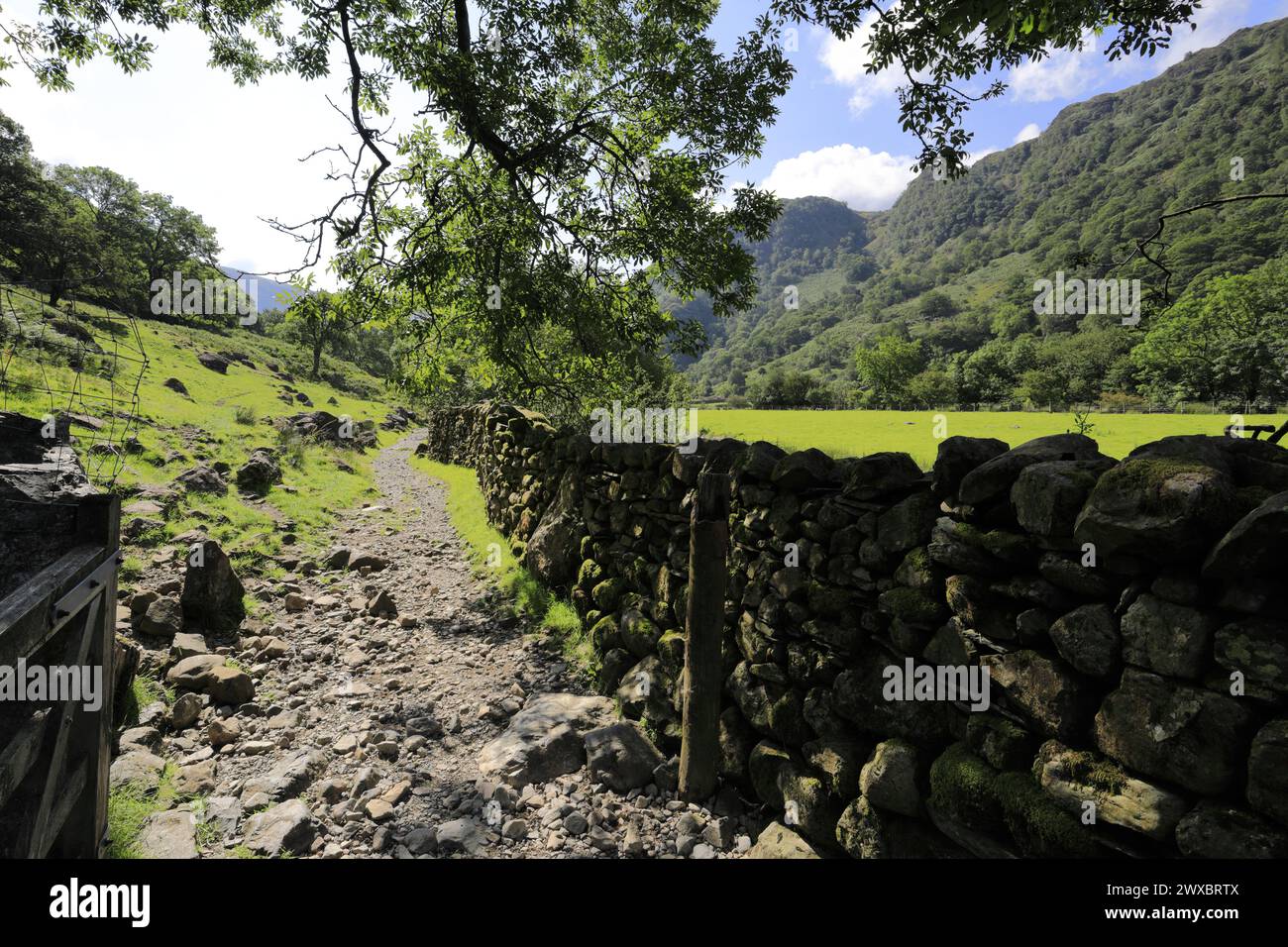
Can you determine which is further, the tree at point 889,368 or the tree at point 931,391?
the tree at point 889,368

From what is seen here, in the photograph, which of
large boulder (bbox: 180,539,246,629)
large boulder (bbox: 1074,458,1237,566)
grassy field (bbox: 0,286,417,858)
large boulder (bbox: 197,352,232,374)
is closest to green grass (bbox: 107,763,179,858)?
grassy field (bbox: 0,286,417,858)

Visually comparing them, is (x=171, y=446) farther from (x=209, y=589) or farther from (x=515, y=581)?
(x=515, y=581)

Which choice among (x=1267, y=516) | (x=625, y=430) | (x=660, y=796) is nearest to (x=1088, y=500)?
(x=1267, y=516)

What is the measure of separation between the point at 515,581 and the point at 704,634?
5.53 m

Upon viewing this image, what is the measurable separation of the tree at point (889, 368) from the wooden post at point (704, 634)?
95249 millimetres

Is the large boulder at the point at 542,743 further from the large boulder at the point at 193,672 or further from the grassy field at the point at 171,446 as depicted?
the large boulder at the point at 193,672

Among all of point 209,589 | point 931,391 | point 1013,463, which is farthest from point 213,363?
A: point 931,391

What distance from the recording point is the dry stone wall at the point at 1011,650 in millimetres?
2029

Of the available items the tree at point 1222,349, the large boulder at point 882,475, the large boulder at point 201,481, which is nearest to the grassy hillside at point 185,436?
the large boulder at point 201,481

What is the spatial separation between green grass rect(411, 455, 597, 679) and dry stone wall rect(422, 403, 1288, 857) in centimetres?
184

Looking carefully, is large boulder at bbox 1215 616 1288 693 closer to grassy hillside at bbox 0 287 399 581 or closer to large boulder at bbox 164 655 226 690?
grassy hillside at bbox 0 287 399 581

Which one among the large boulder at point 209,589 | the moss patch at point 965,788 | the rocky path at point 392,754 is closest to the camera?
the moss patch at point 965,788

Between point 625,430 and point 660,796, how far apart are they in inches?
214
